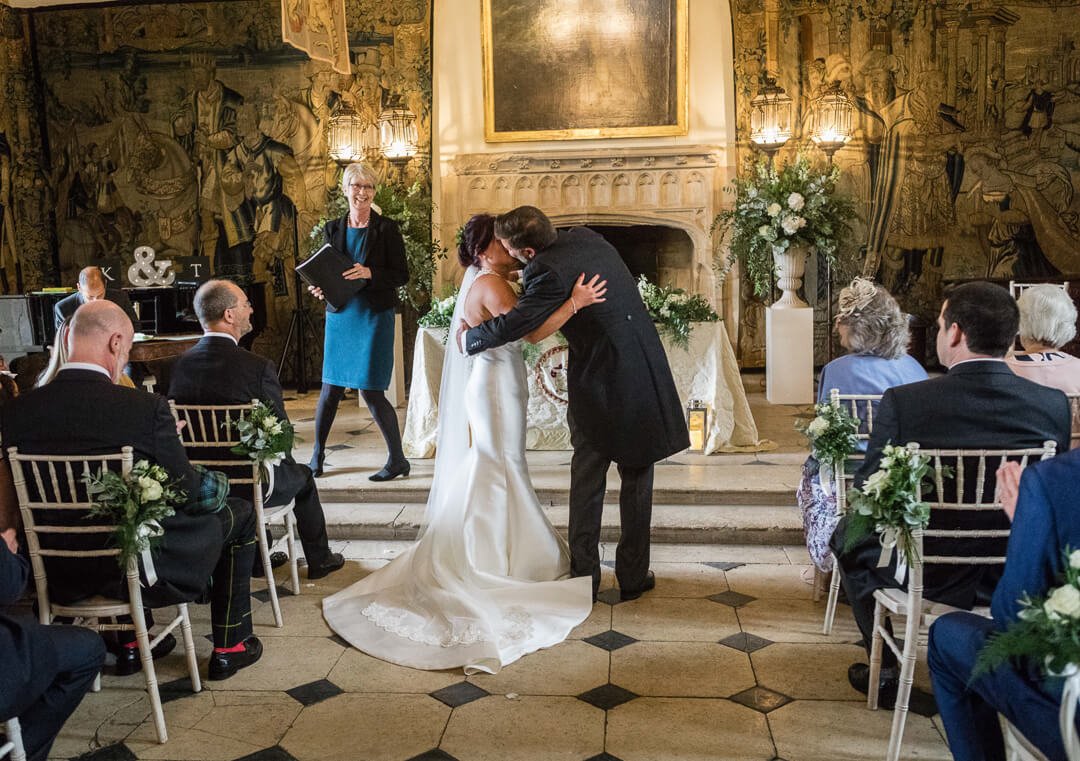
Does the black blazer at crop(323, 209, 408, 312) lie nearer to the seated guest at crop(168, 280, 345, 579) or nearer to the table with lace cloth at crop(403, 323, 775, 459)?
the table with lace cloth at crop(403, 323, 775, 459)

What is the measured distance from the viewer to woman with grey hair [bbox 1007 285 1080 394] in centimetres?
383

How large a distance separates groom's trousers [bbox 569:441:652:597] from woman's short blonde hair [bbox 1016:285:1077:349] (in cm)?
165

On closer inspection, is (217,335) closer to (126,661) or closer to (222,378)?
(222,378)

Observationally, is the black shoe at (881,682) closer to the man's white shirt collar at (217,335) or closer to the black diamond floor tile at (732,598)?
the black diamond floor tile at (732,598)

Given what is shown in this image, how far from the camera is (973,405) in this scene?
2.99 metres

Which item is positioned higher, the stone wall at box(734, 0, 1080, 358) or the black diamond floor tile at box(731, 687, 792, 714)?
the stone wall at box(734, 0, 1080, 358)

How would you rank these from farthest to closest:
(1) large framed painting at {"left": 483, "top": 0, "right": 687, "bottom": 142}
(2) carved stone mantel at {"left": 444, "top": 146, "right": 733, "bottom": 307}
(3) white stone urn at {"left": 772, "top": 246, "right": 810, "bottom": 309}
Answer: (2) carved stone mantel at {"left": 444, "top": 146, "right": 733, "bottom": 307}, (1) large framed painting at {"left": 483, "top": 0, "right": 687, "bottom": 142}, (3) white stone urn at {"left": 772, "top": 246, "right": 810, "bottom": 309}

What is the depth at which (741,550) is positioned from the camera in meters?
5.26

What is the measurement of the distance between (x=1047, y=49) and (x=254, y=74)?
8.38 metres

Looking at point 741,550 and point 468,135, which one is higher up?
point 468,135

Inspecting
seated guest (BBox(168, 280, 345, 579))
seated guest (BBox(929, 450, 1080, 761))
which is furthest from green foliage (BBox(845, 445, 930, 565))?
seated guest (BBox(168, 280, 345, 579))

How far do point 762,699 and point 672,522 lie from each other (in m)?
2.03

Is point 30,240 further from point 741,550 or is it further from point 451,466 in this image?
point 741,550

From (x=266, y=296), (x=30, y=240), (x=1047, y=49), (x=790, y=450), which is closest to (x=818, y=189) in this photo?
(x=790, y=450)
